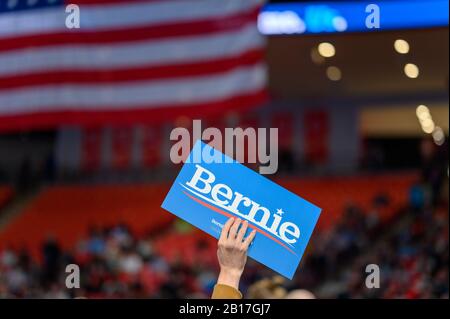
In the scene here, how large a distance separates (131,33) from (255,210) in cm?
615

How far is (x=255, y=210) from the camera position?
300cm

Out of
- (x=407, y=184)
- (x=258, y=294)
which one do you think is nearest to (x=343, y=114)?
(x=407, y=184)

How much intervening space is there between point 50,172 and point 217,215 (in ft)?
84.2

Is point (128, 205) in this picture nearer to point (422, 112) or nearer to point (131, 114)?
point (422, 112)

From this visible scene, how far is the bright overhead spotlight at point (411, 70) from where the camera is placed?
2069 centimetres

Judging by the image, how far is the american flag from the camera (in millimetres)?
8711

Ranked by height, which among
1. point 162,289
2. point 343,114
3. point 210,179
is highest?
point 343,114

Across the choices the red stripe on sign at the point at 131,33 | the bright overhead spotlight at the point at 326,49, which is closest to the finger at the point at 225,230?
the red stripe on sign at the point at 131,33

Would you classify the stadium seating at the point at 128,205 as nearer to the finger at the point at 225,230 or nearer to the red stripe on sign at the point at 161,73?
the red stripe on sign at the point at 161,73

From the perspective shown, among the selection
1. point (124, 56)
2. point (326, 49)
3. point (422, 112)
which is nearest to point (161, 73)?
point (124, 56)

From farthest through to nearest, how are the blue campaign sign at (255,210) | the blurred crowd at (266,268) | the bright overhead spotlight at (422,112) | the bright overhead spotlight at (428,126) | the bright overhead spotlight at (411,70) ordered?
1. the bright overhead spotlight at (428,126)
2. the bright overhead spotlight at (422,112)
3. the bright overhead spotlight at (411,70)
4. the blurred crowd at (266,268)
5. the blue campaign sign at (255,210)

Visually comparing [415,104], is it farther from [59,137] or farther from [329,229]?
[59,137]

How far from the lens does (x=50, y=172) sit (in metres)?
28.1

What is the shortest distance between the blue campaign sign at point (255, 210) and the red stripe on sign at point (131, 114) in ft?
17.9
